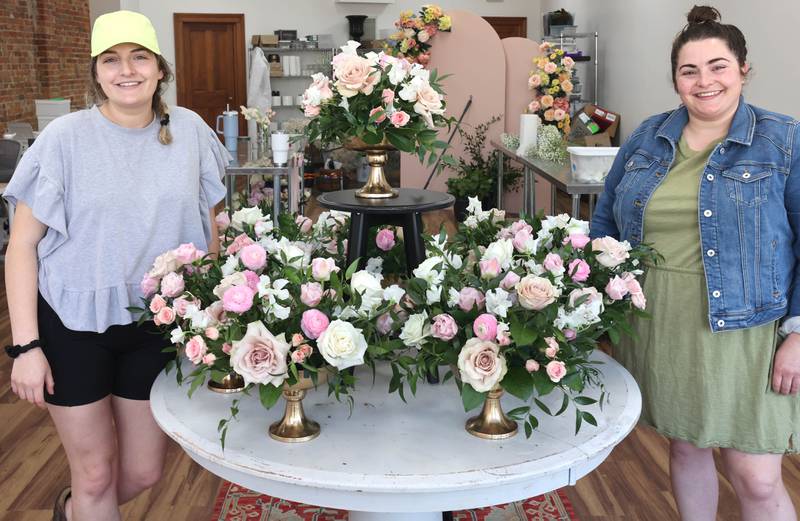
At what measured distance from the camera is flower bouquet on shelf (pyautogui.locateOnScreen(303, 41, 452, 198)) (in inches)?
73.3

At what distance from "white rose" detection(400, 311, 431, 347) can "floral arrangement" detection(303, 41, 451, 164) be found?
20.8 inches

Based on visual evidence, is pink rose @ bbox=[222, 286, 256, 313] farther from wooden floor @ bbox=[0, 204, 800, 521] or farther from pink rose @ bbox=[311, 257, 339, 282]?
wooden floor @ bbox=[0, 204, 800, 521]

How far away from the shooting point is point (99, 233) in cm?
176

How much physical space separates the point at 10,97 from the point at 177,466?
7.03 m

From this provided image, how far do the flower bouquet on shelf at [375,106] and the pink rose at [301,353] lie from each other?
651 millimetres

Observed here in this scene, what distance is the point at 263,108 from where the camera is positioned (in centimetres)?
1158

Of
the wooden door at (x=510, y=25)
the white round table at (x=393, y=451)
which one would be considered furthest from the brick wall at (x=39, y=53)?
the white round table at (x=393, y=451)

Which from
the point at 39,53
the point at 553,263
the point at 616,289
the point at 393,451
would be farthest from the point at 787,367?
the point at 39,53

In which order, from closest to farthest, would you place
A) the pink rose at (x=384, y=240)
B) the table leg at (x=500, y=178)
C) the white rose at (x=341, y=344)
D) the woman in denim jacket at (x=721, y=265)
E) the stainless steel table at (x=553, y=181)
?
1. the white rose at (x=341, y=344)
2. the woman in denim jacket at (x=721, y=265)
3. the pink rose at (x=384, y=240)
4. the stainless steel table at (x=553, y=181)
5. the table leg at (x=500, y=178)

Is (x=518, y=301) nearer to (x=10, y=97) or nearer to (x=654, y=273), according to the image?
(x=654, y=273)

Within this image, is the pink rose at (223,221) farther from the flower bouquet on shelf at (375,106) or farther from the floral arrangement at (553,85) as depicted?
the floral arrangement at (553,85)

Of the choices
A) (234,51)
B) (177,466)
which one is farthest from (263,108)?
(177,466)

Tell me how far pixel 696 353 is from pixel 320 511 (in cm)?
143

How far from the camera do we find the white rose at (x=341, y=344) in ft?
4.47
